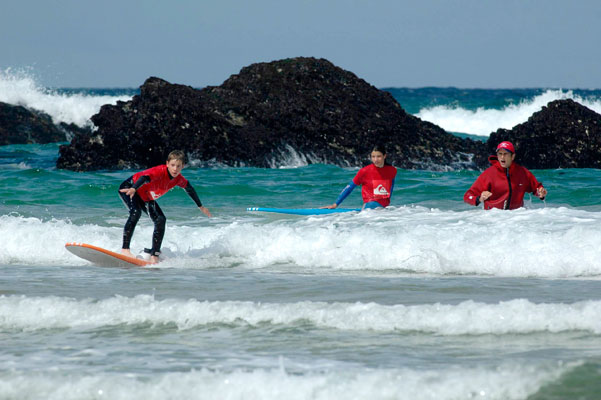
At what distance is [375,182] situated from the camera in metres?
12.5

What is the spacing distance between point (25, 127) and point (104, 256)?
94.9ft

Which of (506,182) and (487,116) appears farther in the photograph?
(487,116)

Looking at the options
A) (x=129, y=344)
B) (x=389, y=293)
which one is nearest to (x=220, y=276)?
(x=389, y=293)

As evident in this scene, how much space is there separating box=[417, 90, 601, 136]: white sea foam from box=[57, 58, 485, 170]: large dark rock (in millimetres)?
28431

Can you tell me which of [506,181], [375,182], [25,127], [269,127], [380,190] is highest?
[25,127]

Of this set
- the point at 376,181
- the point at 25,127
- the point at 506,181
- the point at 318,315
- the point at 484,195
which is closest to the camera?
the point at 318,315

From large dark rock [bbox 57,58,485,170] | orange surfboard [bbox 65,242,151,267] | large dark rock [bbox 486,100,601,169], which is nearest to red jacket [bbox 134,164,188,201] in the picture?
orange surfboard [bbox 65,242,151,267]

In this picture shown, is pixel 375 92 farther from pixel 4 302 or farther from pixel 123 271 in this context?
pixel 4 302

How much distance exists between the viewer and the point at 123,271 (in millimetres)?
8852

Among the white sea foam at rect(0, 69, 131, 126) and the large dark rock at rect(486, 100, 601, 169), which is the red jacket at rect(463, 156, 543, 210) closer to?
the large dark rock at rect(486, 100, 601, 169)

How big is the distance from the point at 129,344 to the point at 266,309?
1.24 meters

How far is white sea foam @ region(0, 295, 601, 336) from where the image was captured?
584 cm

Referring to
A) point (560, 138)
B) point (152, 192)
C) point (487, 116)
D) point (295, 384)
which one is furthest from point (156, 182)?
point (487, 116)

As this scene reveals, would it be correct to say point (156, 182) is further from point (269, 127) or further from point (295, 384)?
point (269, 127)
